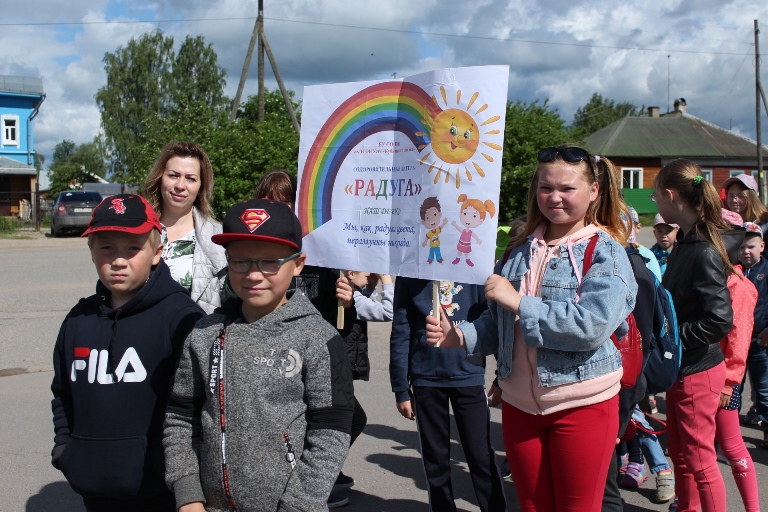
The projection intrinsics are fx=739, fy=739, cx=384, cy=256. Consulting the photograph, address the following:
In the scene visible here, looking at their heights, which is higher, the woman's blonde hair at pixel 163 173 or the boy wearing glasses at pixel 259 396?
the woman's blonde hair at pixel 163 173

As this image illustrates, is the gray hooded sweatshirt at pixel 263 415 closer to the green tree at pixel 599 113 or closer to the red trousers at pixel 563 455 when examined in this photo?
the red trousers at pixel 563 455

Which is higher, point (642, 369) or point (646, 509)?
point (642, 369)

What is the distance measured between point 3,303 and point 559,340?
32.2 ft

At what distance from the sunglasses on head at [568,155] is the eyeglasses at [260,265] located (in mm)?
1118

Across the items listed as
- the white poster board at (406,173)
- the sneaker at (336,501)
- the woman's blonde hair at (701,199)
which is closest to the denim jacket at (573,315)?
the white poster board at (406,173)

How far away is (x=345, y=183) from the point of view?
339 centimetres

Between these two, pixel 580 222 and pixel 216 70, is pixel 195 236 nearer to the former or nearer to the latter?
pixel 580 222

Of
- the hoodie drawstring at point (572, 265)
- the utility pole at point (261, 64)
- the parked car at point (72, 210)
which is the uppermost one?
the utility pole at point (261, 64)

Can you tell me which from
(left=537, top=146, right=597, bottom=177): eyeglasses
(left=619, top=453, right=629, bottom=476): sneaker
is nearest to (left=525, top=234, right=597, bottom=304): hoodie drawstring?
(left=537, top=146, right=597, bottom=177): eyeglasses

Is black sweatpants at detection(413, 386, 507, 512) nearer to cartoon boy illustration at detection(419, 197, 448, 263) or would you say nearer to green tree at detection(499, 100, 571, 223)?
cartoon boy illustration at detection(419, 197, 448, 263)

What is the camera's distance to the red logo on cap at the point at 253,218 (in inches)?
90.0

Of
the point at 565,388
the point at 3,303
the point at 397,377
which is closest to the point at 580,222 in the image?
the point at 565,388

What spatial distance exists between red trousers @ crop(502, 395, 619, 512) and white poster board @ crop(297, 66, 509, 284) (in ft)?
2.02

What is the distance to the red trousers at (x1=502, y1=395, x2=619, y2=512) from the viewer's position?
276 centimetres
